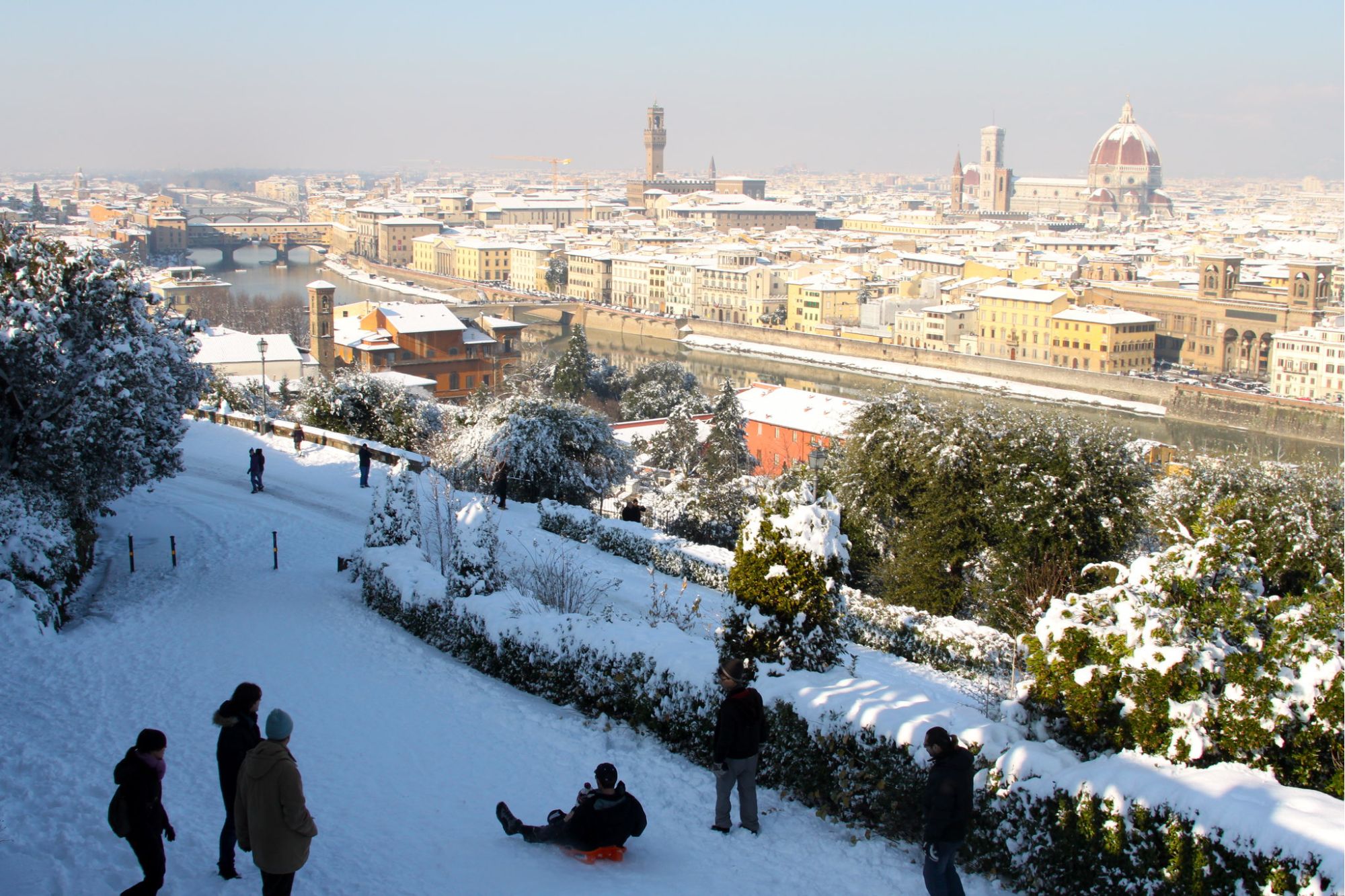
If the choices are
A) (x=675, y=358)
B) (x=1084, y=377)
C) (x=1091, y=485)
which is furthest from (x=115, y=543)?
(x=675, y=358)

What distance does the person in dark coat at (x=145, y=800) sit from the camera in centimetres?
240

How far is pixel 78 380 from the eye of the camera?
5.95m

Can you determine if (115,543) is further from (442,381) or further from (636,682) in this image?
(442,381)

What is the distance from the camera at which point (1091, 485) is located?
7.20 meters

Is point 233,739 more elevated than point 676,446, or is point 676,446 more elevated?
point 233,739

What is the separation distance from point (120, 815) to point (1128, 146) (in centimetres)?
10343

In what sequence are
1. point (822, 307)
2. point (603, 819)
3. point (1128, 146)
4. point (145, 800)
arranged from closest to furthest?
point (145, 800)
point (603, 819)
point (822, 307)
point (1128, 146)

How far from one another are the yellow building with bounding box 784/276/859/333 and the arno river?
11.1 ft

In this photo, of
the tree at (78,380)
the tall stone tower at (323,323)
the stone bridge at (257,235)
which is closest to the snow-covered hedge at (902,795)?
the tree at (78,380)

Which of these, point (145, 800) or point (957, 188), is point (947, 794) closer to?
point (145, 800)

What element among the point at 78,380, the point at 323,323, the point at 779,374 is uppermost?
the point at 78,380

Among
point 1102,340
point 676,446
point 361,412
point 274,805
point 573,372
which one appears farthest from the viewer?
point 1102,340

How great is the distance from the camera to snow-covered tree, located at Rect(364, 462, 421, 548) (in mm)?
5543

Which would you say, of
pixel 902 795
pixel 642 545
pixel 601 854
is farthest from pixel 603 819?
pixel 642 545
